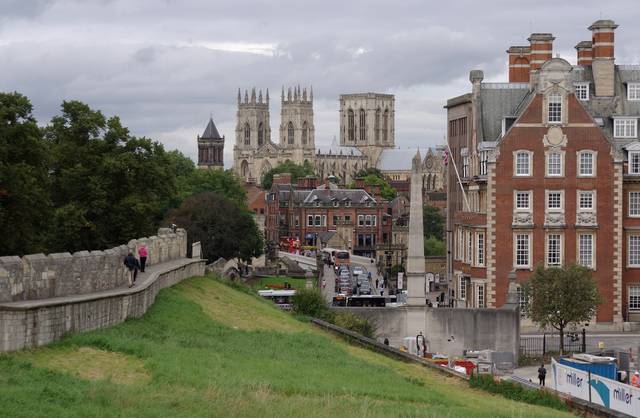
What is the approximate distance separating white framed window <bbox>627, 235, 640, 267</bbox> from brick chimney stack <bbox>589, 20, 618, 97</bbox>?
308 inches

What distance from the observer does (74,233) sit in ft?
225

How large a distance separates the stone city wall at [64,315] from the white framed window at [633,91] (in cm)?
4036

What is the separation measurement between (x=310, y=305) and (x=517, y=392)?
753 inches

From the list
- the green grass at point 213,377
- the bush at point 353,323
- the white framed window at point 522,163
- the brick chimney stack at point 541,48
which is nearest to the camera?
the green grass at point 213,377

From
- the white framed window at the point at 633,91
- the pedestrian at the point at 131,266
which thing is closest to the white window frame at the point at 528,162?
the white framed window at the point at 633,91

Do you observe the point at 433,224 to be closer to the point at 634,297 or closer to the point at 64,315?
the point at 634,297

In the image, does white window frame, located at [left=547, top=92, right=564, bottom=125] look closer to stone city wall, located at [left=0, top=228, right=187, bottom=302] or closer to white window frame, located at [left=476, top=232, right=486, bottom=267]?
white window frame, located at [left=476, top=232, right=486, bottom=267]

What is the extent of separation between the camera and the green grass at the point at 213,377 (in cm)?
2447

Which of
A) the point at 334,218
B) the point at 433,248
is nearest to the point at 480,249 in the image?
the point at 433,248

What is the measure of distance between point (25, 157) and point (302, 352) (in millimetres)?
29204

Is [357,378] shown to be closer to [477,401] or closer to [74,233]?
[477,401]

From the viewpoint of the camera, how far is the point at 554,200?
232 ft

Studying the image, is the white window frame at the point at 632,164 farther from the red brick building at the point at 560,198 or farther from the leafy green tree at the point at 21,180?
the leafy green tree at the point at 21,180

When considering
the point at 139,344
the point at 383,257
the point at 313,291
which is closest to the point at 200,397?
the point at 139,344
